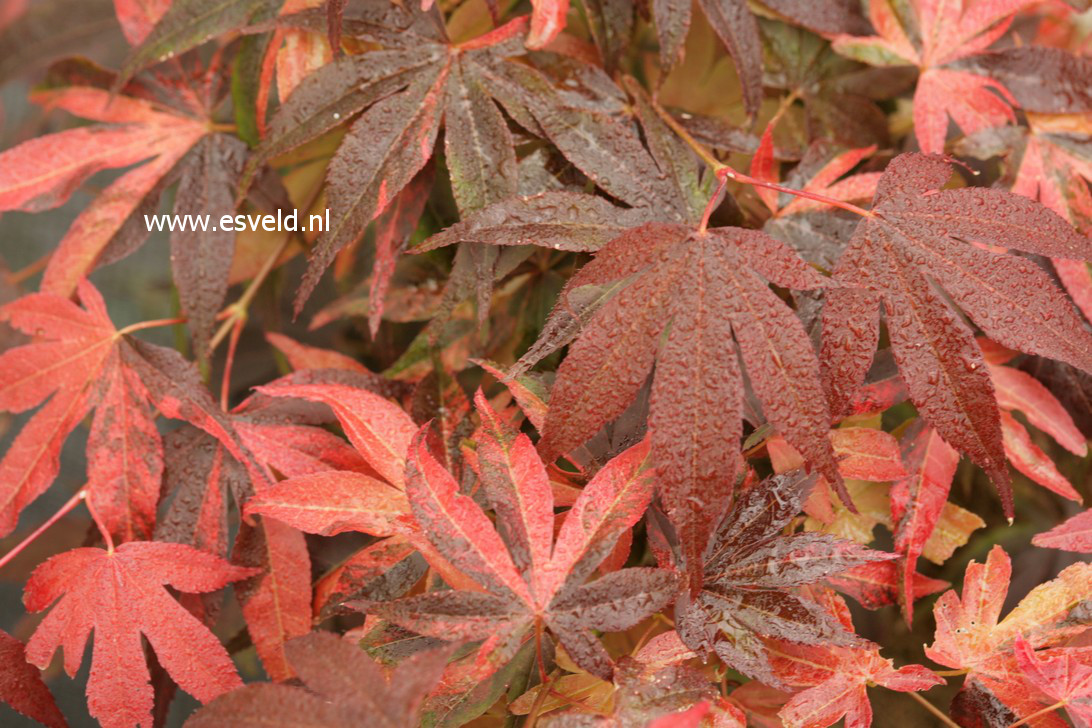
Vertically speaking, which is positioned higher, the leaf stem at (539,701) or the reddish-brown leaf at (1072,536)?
the leaf stem at (539,701)

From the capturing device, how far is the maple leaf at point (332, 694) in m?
0.31

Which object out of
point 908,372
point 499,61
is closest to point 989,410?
point 908,372

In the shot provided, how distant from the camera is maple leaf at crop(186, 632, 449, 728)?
0.31m

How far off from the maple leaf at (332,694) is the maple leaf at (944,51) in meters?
0.50

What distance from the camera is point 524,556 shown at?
1.31 feet

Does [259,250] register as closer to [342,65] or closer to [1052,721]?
[342,65]

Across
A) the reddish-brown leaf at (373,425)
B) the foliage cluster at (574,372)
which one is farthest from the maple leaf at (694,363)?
the reddish-brown leaf at (373,425)

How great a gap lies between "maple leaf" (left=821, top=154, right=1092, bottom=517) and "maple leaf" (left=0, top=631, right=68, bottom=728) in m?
0.48

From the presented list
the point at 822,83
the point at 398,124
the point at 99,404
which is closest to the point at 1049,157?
the point at 822,83

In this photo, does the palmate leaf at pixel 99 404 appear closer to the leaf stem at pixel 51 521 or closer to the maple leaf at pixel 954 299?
the leaf stem at pixel 51 521

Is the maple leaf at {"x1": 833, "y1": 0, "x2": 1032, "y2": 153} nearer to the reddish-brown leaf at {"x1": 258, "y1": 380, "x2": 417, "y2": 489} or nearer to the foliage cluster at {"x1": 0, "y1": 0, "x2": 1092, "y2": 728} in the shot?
the foliage cluster at {"x1": 0, "y1": 0, "x2": 1092, "y2": 728}

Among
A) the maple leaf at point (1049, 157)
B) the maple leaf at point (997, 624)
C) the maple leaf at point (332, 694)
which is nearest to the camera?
the maple leaf at point (332, 694)

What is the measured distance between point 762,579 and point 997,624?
15cm

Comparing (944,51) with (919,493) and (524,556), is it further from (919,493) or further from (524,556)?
(524,556)
